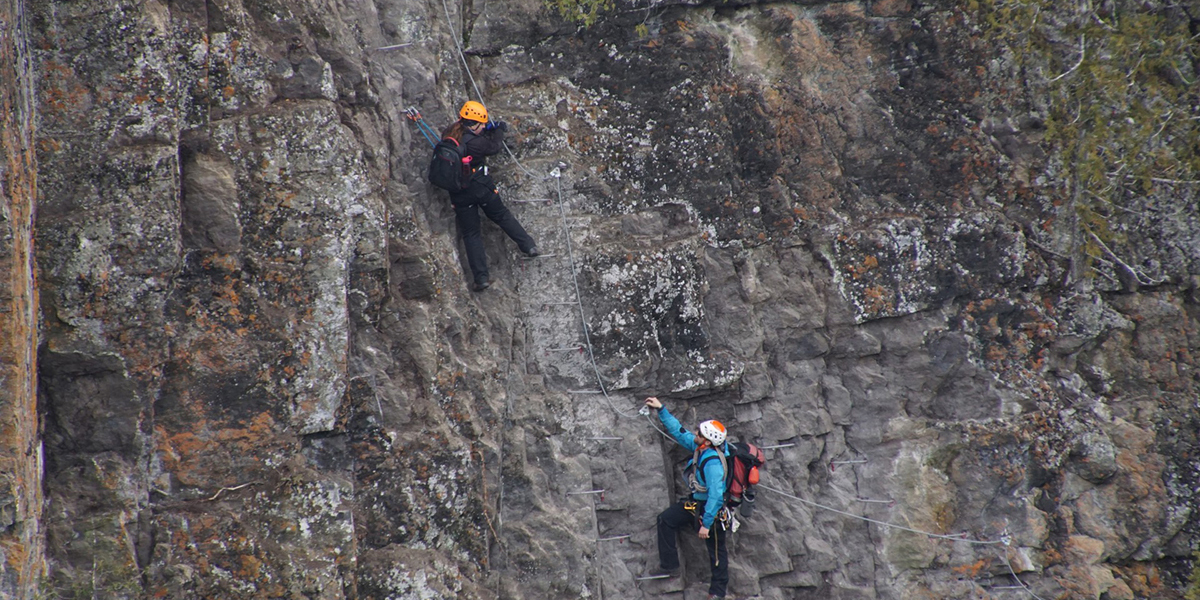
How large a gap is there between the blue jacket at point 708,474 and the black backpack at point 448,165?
378 cm

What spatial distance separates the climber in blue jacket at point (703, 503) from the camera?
10156 mm

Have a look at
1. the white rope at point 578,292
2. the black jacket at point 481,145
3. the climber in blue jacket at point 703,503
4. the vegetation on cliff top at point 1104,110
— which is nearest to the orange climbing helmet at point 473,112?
the black jacket at point 481,145

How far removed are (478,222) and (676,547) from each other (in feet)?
15.9

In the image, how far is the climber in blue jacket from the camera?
10.2 metres

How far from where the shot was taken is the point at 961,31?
→ 11234 mm

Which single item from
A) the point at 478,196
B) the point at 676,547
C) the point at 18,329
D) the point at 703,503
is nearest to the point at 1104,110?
the point at 703,503

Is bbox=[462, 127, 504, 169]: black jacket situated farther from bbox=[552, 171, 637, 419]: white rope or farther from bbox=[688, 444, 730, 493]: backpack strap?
bbox=[688, 444, 730, 493]: backpack strap

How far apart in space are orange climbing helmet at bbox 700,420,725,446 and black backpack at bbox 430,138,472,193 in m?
4.10

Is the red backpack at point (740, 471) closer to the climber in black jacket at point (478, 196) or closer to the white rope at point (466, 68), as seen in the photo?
the climber in black jacket at point (478, 196)

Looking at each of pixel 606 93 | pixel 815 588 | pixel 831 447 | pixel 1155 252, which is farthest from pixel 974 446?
pixel 606 93

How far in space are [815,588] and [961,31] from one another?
7667 mm

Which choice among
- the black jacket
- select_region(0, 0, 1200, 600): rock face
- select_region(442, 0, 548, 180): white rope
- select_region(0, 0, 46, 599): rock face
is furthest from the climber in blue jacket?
select_region(0, 0, 46, 599): rock face

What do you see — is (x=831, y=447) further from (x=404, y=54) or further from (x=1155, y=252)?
(x=404, y=54)

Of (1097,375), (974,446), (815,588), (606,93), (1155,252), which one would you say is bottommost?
(815,588)
